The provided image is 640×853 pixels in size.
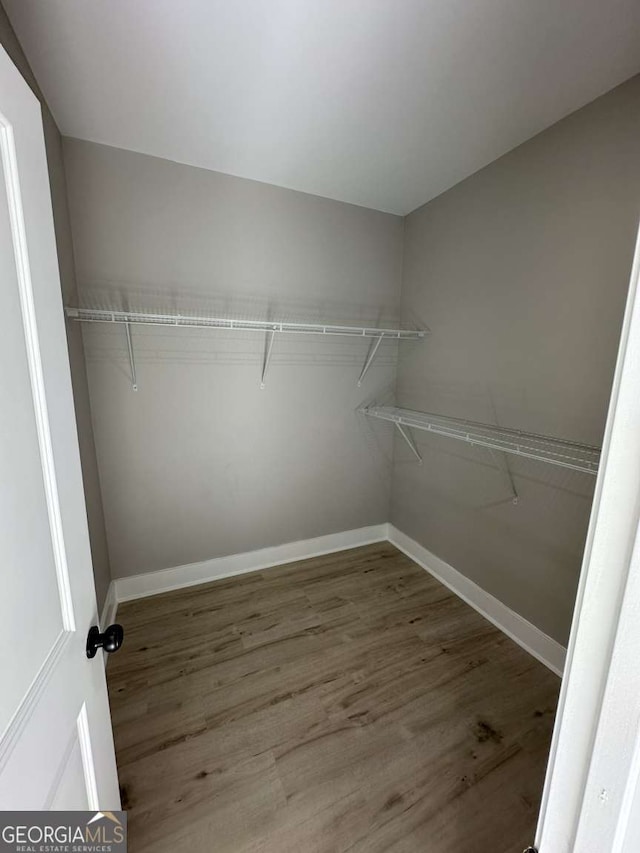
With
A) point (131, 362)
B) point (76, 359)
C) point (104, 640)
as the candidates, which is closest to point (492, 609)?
point (104, 640)

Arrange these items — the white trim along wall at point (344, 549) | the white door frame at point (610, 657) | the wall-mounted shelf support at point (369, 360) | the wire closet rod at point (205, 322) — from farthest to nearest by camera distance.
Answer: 1. the wall-mounted shelf support at point (369, 360)
2. the white trim along wall at point (344, 549)
3. the wire closet rod at point (205, 322)
4. the white door frame at point (610, 657)

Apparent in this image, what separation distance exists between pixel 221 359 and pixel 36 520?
1675mm

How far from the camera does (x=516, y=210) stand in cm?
178

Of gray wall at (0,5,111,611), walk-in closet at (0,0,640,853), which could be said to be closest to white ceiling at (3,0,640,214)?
walk-in closet at (0,0,640,853)

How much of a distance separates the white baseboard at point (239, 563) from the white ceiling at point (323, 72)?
242 centimetres

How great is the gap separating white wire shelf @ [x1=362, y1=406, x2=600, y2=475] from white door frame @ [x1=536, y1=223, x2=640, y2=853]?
943 millimetres

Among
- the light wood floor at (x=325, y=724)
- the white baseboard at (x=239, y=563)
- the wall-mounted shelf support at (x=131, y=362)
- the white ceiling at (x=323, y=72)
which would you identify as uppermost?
the white ceiling at (x=323, y=72)

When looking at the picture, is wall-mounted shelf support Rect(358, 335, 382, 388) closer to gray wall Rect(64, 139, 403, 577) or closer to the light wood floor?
gray wall Rect(64, 139, 403, 577)

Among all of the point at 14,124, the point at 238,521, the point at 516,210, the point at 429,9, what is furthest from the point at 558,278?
the point at 238,521

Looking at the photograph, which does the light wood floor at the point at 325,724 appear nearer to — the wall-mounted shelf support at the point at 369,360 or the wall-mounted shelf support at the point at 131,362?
the wall-mounted shelf support at the point at 131,362

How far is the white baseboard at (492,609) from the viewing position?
1.75 m

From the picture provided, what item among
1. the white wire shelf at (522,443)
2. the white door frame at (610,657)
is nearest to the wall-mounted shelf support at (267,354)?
the white wire shelf at (522,443)

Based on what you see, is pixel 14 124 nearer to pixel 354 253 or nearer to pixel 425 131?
pixel 425 131

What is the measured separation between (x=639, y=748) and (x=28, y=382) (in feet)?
3.58
